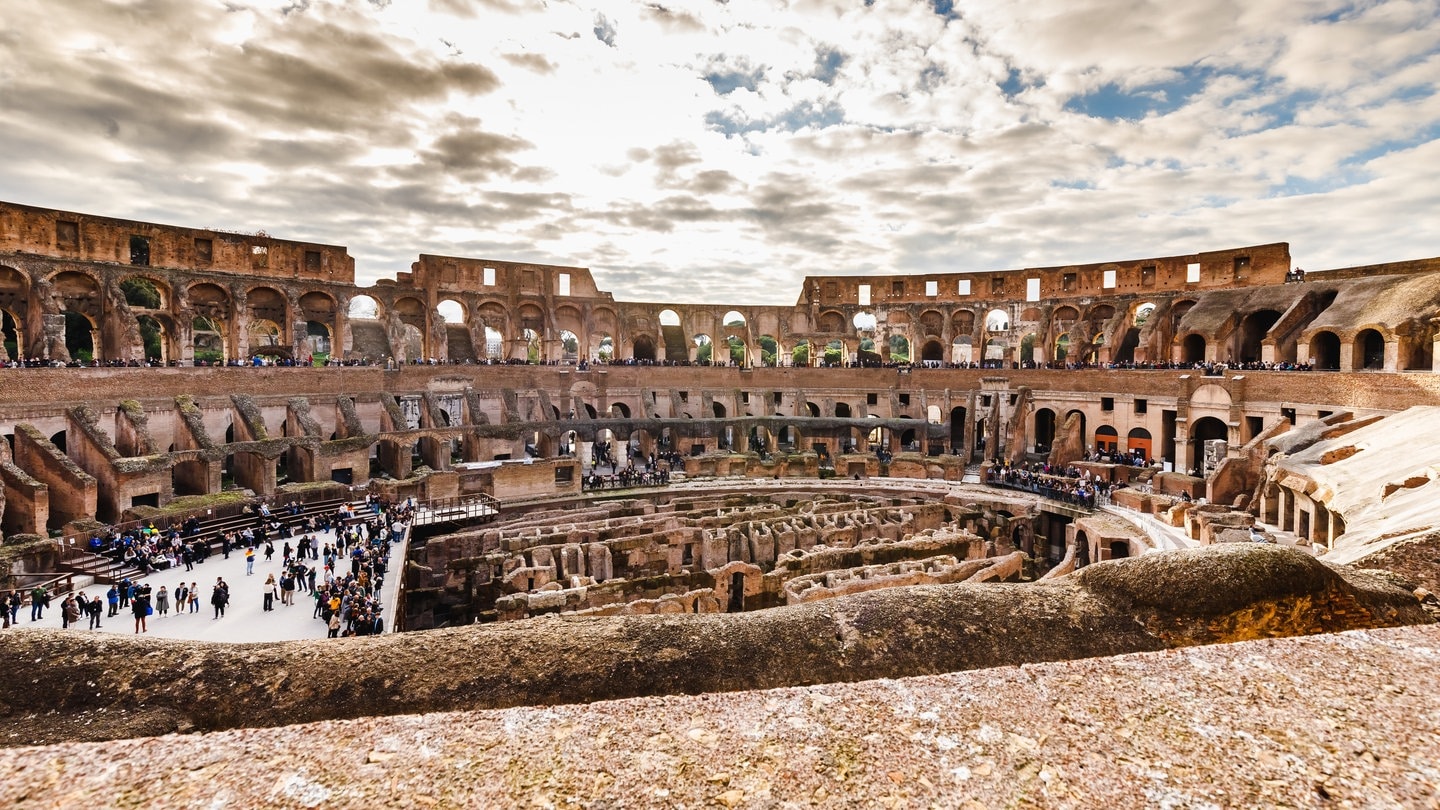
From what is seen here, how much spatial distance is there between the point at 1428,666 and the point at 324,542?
73.5ft

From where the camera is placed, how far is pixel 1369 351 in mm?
28328

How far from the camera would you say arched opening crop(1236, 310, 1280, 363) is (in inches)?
1267

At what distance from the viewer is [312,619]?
571 inches

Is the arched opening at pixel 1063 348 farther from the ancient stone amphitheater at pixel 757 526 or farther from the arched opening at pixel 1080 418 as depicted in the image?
the arched opening at pixel 1080 418

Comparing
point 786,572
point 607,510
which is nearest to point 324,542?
point 607,510

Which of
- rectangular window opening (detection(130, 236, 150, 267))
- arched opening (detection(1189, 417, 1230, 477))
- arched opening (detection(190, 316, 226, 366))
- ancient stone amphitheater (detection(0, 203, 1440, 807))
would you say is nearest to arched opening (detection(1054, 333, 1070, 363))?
ancient stone amphitheater (detection(0, 203, 1440, 807))

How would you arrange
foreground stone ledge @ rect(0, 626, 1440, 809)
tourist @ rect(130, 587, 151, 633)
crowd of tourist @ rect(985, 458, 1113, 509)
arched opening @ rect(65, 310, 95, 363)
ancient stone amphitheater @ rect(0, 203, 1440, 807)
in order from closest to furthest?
1. foreground stone ledge @ rect(0, 626, 1440, 809)
2. ancient stone amphitheater @ rect(0, 203, 1440, 807)
3. tourist @ rect(130, 587, 151, 633)
4. crowd of tourist @ rect(985, 458, 1113, 509)
5. arched opening @ rect(65, 310, 95, 363)

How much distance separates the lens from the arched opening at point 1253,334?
106 ft

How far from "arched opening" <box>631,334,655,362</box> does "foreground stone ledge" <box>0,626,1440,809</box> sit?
38.7 metres

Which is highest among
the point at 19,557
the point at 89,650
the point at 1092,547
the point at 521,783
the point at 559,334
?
the point at 559,334

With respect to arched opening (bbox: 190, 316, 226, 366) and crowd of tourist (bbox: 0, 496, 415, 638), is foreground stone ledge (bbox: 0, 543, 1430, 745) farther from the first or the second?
arched opening (bbox: 190, 316, 226, 366)

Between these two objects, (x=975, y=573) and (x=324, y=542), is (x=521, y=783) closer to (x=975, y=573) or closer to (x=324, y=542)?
(x=975, y=573)

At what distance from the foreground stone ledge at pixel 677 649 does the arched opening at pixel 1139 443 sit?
27631 mm

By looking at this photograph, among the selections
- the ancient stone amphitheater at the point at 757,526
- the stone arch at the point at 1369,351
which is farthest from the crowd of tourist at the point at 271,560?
the stone arch at the point at 1369,351
